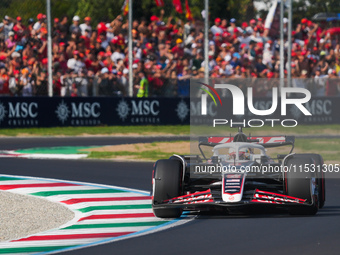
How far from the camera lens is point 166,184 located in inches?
387

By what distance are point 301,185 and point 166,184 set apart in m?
1.61

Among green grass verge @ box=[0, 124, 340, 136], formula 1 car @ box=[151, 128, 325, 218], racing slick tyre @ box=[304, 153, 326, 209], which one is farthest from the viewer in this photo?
green grass verge @ box=[0, 124, 340, 136]

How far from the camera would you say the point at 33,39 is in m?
25.6

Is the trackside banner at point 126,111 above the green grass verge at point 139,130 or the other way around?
above

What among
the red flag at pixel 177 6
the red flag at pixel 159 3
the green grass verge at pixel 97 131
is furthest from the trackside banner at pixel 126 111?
the red flag at pixel 159 3

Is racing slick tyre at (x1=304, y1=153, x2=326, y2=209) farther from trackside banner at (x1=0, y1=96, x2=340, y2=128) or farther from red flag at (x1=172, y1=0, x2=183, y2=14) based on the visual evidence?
red flag at (x1=172, y1=0, x2=183, y2=14)

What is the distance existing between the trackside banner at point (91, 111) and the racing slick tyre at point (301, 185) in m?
16.8

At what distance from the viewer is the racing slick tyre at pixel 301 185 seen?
379 inches

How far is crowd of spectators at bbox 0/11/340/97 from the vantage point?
2509 cm

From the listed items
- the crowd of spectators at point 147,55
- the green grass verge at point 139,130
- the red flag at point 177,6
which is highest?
the red flag at point 177,6

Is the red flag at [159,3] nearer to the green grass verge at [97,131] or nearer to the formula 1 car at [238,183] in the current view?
the green grass verge at [97,131]

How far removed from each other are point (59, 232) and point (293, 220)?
8.96ft

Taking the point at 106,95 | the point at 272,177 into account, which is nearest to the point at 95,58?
the point at 106,95

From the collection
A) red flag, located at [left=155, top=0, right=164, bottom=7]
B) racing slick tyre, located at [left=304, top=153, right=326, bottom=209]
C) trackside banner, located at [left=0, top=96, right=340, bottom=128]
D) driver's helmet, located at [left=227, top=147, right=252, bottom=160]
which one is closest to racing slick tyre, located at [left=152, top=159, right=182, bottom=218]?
driver's helmet, located at [left=227, top=147, right=252, bottom=160]
